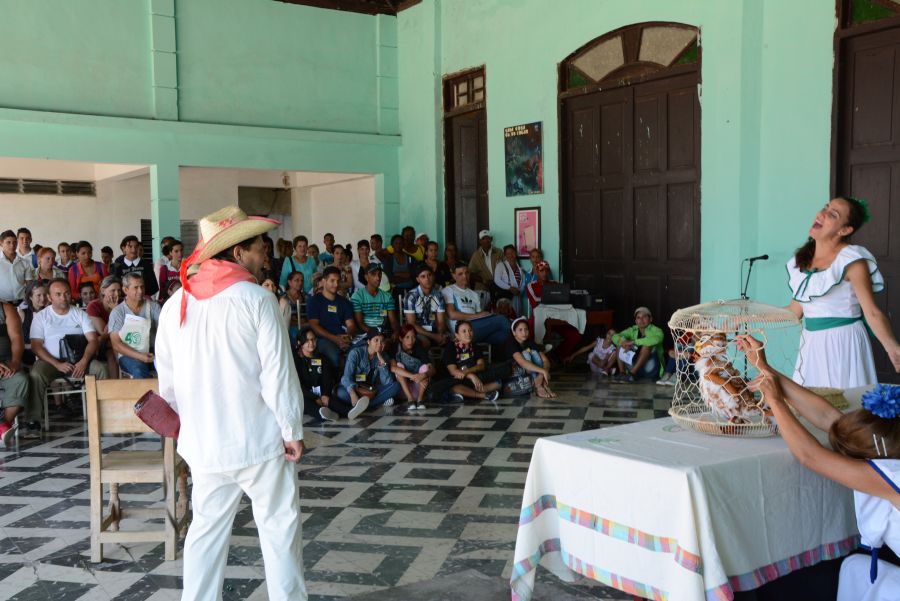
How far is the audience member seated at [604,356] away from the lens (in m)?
9.22

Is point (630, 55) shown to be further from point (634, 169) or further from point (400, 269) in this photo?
point (400, 269)

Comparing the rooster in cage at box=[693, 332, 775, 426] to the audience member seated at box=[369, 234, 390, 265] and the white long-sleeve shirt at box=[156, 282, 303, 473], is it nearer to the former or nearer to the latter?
the white long-sleeve shirt at box=[156, 282, 303, 473]

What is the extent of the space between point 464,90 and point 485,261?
8.73 ft

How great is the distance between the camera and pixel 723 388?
2.82 metres

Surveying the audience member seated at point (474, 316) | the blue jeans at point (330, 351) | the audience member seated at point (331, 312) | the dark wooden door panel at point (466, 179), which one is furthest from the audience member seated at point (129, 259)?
the dark wooden door panel at point (466, 179)

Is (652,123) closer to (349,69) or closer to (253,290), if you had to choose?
(349,69)

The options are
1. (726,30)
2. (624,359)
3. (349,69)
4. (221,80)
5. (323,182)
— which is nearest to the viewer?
(726,30)

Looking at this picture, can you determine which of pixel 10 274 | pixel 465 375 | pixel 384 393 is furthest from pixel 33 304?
pixel 465 375

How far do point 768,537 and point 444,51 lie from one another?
35.6 feet

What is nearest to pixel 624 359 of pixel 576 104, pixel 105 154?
pixel 576 104

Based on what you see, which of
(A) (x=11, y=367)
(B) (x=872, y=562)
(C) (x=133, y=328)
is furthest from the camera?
(C) (x=133, y=328)

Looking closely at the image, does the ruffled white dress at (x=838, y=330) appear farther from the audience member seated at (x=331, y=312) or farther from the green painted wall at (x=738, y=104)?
the audience member seated at (x=331, y=312)

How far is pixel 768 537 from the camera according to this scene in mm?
2547

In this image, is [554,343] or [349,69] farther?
[349,69]
